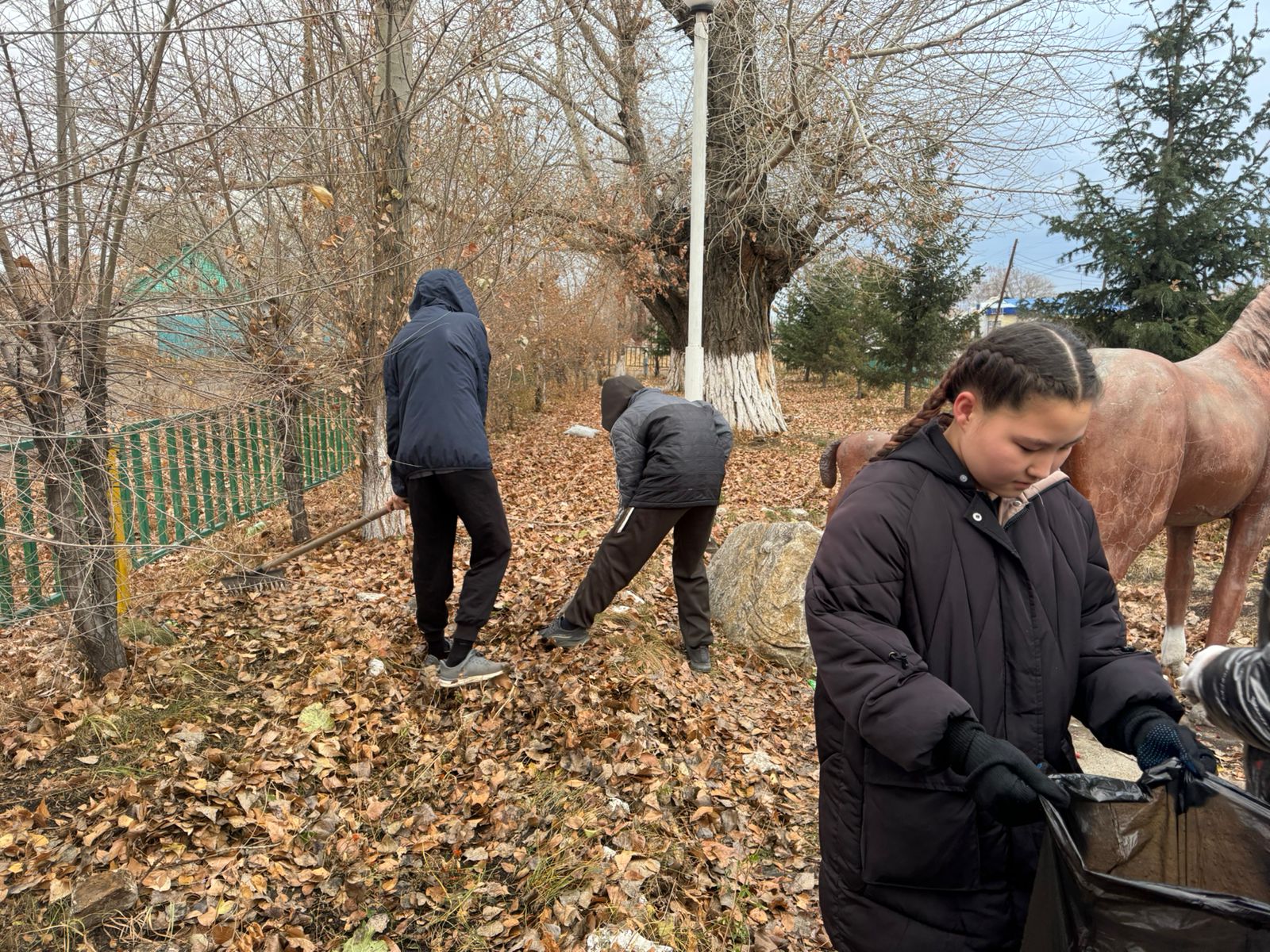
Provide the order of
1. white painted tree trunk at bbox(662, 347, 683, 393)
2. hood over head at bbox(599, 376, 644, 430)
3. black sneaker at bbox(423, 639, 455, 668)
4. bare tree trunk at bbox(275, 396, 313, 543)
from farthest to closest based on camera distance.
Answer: white painted tree trunk at bbox(662, 347, 683, 393)
bare tree trunk at bbox(275, 396, 313, 543)
hood over head at bbox(599, 376, 644, 430)
black sneaker at bbox(423, 639, 455, 668)

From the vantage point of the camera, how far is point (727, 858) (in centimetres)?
319

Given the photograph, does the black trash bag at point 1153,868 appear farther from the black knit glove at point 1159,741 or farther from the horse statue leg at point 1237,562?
the horse statue leg at point 1237,562

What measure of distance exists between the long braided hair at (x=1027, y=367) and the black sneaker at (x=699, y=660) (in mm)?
3259

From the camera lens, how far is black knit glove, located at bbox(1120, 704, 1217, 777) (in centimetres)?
149

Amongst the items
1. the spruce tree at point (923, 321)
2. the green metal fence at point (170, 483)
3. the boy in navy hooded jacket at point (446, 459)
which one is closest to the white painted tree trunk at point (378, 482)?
the green metal fence at point (170, 483)

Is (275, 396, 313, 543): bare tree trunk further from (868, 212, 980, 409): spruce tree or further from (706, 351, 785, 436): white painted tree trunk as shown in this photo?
(868, 212, 980, 409): spruce tree

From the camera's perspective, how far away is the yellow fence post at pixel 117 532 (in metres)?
3.73

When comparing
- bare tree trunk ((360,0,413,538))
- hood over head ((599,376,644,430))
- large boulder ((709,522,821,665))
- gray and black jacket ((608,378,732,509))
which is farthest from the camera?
bare tree trunk ((360,0,413,538))

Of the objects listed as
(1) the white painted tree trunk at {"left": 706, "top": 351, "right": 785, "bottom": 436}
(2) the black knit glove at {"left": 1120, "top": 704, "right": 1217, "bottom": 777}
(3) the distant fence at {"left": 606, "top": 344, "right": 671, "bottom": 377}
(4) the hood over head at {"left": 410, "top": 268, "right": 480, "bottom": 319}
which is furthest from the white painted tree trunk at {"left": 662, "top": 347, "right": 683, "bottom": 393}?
(2) the black knit glove at {"left": 1120, "top": 704, "right": 1217, "bottom": 777}

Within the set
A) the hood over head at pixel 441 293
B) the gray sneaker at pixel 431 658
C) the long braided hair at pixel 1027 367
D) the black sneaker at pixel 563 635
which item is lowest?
the gray sneaker at pixel 431 658

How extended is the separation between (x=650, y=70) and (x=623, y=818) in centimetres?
1363

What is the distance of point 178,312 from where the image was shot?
3.36 metres

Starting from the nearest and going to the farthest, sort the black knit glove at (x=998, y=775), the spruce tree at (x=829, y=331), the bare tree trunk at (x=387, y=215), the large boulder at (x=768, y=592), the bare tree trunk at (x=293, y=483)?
1. the black knit glove at (x=998, y=775)
2. the large boulder at (x=768, y=592)
3. the bare tree trunk at (x=387, y=215)
4. the bare tree trunk at (x=293, y=483)
5. the spruce tree at (x=829, y=331)

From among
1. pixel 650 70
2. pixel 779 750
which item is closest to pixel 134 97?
pixel 779 750
